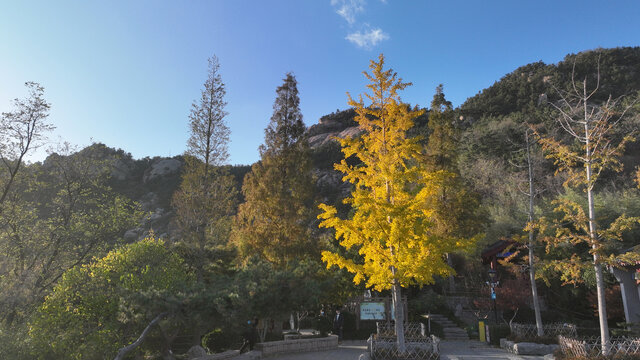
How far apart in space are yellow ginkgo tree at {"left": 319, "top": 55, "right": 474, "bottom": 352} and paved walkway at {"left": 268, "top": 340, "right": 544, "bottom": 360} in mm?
4113

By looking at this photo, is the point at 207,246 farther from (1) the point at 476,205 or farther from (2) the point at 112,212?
(1) the point at 476,205

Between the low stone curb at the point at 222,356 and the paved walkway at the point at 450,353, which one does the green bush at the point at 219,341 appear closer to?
the low stone curb at the point at 222,356

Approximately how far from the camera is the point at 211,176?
64.7 feet

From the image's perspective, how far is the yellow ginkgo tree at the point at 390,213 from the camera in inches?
408

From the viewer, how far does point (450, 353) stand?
14867 millimetres

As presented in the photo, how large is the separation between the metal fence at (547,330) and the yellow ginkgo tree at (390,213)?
7933 mm

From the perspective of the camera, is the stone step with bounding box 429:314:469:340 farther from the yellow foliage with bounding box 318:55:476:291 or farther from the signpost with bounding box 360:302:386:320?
the yellow foliage with bounding box 318:55:476:291

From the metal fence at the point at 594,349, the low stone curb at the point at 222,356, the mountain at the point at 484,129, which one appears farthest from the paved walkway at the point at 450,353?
the mountain at the point at 484,129

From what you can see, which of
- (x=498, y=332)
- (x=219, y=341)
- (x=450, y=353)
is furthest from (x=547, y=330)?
(x=219, y=341)

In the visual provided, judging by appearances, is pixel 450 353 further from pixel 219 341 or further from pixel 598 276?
pixel 219 341

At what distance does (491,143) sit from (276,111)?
3207 cm

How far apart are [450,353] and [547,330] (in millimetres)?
5104

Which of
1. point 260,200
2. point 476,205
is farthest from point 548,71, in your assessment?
point 260,200

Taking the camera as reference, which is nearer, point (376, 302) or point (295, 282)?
point (295, 282)
